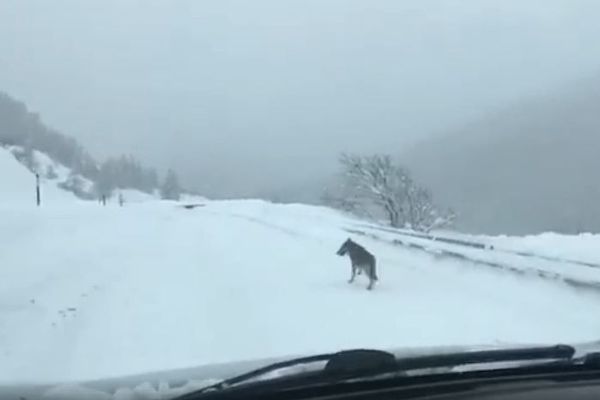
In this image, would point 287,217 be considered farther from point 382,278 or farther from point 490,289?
point 490,289

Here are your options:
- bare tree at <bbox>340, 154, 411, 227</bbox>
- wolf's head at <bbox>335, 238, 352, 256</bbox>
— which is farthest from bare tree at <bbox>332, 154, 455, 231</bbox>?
wolf's head at <bbox>335, 238, 352, 256</bbox>

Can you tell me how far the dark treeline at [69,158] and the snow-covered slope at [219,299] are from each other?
866 millimetres

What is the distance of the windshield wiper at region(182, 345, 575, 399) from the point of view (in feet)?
11.2

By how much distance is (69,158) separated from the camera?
450 inches

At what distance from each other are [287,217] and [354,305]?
5667 mm

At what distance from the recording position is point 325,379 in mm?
3422

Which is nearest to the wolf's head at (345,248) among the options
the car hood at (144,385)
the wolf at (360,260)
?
the wolf at (360,260)

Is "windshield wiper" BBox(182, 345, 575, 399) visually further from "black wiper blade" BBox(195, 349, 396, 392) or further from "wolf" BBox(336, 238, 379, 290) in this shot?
"wolf" BBox(336, 238, 379, 290)

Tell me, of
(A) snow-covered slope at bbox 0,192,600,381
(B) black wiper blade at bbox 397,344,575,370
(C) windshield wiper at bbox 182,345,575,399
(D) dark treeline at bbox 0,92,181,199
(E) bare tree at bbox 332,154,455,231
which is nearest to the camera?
(C) windshield wiper at bbox 182,345,575,399

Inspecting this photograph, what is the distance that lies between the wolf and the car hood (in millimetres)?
7022

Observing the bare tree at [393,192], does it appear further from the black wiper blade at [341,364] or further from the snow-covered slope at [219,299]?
the black wiper blade at [341,364]

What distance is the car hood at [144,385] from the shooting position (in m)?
3.46

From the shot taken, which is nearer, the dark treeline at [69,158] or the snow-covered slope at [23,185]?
the dark treeline at [69,158]

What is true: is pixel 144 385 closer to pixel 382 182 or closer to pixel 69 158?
pixel 69 158
